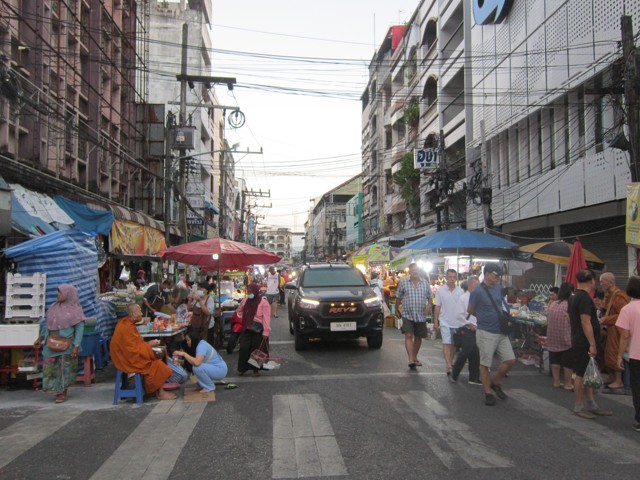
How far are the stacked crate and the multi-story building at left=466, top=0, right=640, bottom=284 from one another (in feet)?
37.1

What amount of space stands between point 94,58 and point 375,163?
39532 mm

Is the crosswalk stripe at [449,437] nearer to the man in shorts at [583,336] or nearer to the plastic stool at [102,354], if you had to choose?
the man in shorts at [583,336]

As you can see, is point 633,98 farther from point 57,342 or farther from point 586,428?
point 57,342

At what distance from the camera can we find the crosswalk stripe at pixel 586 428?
4.86 metres

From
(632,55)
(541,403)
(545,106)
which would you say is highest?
(545,106)

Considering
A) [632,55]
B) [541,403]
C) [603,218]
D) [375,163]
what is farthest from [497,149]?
[375,163]

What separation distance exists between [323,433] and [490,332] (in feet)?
9.17

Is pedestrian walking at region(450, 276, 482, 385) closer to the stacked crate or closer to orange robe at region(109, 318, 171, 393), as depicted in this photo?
orange robe at region(109, 318, 171, 393)

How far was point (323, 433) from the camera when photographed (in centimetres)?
546

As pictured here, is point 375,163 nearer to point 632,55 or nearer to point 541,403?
point 632,55

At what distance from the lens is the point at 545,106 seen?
1767 centimetres

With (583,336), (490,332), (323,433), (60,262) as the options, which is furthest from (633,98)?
(60,262)

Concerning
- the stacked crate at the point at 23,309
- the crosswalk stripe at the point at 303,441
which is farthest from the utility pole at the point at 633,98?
the stacked crate at the point at 23,309

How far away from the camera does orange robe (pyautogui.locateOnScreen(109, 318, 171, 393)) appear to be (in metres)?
6.84
